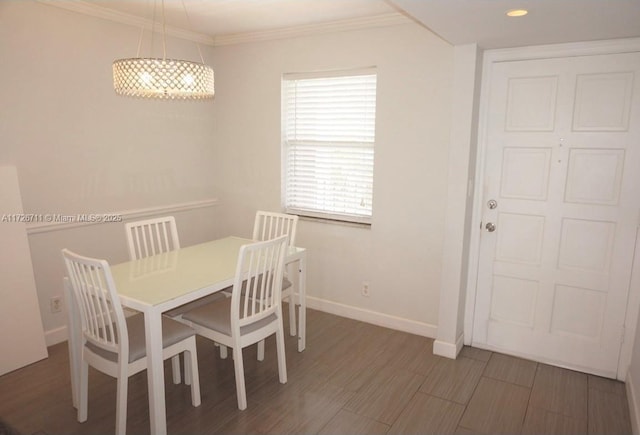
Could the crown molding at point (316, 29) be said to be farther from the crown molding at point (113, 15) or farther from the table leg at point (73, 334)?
the table leg at point (73, 334)

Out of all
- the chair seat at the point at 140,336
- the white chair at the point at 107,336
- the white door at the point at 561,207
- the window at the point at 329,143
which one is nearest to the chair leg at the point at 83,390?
the white chair at the point at 107,336

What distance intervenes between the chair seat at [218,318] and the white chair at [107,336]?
6.6 inches

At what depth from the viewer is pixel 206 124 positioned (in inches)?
172

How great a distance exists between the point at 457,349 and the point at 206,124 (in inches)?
120

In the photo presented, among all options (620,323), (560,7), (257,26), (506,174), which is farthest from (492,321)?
(257,26)

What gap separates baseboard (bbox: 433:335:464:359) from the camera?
3191mm

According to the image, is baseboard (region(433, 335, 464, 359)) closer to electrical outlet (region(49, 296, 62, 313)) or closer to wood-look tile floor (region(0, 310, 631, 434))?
wood-look tile floor (region(0, 310, 631, 434))

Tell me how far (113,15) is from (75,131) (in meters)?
0.94

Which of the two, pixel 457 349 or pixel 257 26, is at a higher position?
pixel 257 26

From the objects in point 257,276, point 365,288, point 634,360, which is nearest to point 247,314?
point 257,276

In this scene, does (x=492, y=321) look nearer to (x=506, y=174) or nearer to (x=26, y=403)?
(x=506, y=174)

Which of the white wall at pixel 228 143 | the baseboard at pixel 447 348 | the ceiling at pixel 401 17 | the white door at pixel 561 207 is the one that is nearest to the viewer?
the ceiling at pixel 401 17

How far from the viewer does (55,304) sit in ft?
10.8

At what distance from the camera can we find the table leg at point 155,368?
214 centimetres
